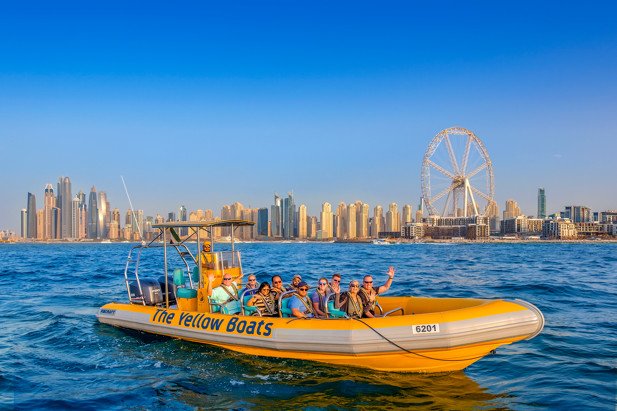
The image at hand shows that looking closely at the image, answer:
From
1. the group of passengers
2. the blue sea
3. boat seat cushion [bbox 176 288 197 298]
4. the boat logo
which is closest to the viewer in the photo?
the blue sea

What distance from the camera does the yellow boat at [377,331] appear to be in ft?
25.1

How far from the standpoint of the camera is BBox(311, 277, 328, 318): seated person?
31.1ft

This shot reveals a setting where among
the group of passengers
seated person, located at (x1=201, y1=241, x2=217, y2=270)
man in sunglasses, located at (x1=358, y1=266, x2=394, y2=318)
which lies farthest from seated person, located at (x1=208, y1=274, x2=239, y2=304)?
man in sunglasses, located at (x1=358, y1=266, x2=394, y2=318)

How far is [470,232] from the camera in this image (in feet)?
368

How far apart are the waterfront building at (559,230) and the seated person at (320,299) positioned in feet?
417

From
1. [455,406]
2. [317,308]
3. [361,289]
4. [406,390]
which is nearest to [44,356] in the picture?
[317,308]

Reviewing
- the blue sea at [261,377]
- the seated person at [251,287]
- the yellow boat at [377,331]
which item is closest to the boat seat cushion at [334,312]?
the yellow boat at [377,331]

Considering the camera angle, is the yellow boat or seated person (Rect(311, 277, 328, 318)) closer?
the yellow boat

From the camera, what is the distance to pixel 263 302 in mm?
9734

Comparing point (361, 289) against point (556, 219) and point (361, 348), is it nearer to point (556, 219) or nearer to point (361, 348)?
point (361, 348)

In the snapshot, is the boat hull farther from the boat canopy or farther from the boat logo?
the boat logo

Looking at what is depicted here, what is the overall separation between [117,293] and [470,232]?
102093mm

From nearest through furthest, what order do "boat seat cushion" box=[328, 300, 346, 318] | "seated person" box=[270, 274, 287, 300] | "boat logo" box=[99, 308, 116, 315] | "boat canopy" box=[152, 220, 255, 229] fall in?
1. "boat seat cushion" box=[328, 300, 346, 318]
2. "seated person" box=[270, 274, 287, 300]
3. "boat canopy" box=[152, 220, 255, 229]
4. "boat logo" box=[99, 308, 116, 315]

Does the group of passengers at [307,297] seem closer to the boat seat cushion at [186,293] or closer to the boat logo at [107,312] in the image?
the boat seat cushion at [186,293]
